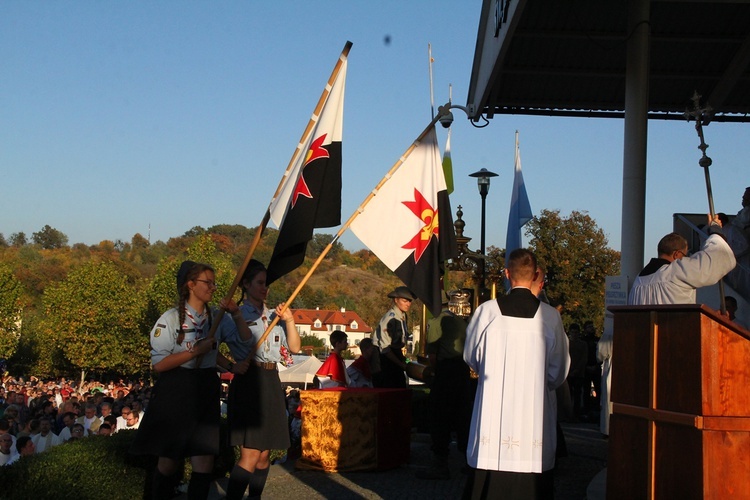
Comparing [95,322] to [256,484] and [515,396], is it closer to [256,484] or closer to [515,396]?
[256,484]

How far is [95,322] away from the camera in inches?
2741

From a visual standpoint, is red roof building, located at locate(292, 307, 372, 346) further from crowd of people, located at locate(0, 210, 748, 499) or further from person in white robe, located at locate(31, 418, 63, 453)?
crowd of people, located at locate(0, 210, 748, 499)

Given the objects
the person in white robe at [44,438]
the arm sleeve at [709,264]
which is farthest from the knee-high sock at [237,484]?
the person in white robe at [44,438]

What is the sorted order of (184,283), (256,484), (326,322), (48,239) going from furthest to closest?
(48,239) → (326,322) → (256,484) → (184,283)

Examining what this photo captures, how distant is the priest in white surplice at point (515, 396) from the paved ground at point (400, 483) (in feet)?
6.21

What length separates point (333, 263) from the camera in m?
177

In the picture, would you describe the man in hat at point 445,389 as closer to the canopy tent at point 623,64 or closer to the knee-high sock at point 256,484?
the knee-high sock at point 256,484

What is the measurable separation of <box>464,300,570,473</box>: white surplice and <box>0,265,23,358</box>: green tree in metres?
66.0

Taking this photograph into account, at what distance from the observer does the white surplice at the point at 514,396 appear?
5.45 meters

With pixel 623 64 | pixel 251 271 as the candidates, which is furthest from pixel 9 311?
pixel 251 271

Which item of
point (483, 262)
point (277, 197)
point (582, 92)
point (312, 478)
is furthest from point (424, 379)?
point (582, 92)

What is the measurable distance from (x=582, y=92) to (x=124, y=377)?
62.7 meters

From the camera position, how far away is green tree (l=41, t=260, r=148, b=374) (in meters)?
68.8

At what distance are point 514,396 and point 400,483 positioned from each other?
380 centimetres
